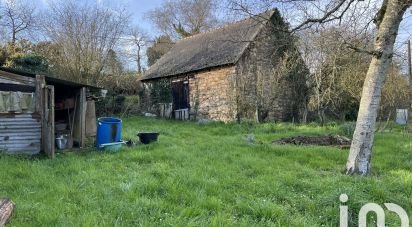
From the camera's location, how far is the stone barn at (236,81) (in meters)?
16.7

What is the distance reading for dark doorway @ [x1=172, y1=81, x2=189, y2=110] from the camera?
66.8 feet

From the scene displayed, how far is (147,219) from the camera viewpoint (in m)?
4.23

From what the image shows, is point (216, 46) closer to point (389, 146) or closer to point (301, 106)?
point (301, 106)

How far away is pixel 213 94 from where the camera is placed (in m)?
18.6

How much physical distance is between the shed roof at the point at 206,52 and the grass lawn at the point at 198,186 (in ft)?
27.1

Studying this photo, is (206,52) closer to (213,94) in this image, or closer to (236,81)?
(213,94)

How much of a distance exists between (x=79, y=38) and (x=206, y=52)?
7246 millimetres

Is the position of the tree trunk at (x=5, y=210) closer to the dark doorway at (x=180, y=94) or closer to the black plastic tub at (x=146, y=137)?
the black plastic tub at (x=146, y=137)

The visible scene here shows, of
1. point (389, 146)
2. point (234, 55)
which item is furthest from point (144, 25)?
point (389, 146)

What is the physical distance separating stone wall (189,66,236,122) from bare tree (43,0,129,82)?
19.1 feet

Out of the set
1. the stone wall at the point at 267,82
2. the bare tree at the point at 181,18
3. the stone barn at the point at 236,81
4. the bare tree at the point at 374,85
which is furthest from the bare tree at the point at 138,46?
the bare tree at the point at 374,85

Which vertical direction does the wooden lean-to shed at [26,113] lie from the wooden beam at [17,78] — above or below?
below

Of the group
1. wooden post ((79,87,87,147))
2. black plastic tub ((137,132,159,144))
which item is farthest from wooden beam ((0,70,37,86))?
black plastic tub ((137,132,159,144))

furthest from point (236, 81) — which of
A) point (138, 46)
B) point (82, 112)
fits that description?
point (138, 46)
